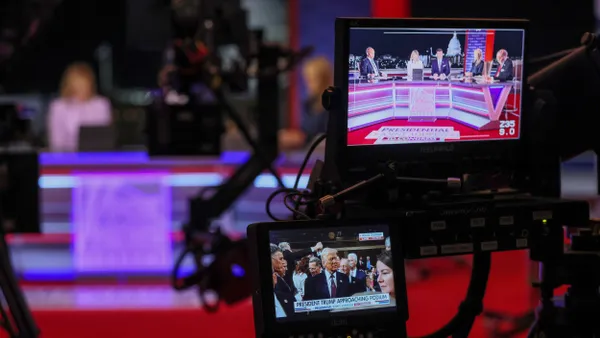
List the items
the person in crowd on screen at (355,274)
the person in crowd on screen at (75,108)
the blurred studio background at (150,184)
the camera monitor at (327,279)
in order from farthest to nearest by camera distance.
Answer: the person in crowd on screen at (75,108) → the blurred studio background at (150,184) → the person in crowd on screen at (355,274) → the camera monitor at (327,279)

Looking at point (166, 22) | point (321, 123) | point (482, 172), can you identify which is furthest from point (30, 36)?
point (482, 172)

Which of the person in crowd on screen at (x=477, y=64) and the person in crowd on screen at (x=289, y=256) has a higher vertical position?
the person in crowd on screen at (x=477, y=64)

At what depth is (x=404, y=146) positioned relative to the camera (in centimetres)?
264

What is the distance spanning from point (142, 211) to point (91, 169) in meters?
0.52

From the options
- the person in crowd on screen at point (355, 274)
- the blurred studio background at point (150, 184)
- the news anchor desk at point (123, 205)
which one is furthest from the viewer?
the news anchor desk at point (123, 205)

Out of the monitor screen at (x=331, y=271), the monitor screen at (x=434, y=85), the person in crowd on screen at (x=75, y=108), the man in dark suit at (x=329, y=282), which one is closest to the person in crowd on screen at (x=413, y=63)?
the monitor screen at (x=434, y=85)

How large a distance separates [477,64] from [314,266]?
0.81 m

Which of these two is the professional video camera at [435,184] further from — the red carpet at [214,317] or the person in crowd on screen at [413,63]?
the red carpet at [214,317]

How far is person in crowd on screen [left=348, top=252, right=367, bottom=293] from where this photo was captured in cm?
239

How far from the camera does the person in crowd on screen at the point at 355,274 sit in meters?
2.39

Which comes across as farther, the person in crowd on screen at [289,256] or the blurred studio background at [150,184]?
the blurred studio background at [150,184]

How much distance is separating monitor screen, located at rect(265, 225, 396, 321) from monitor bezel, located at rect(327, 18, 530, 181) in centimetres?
23

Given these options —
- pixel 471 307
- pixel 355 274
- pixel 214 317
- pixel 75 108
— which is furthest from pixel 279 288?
pixel 75 108

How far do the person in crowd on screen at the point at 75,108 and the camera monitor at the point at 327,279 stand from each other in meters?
5.68
